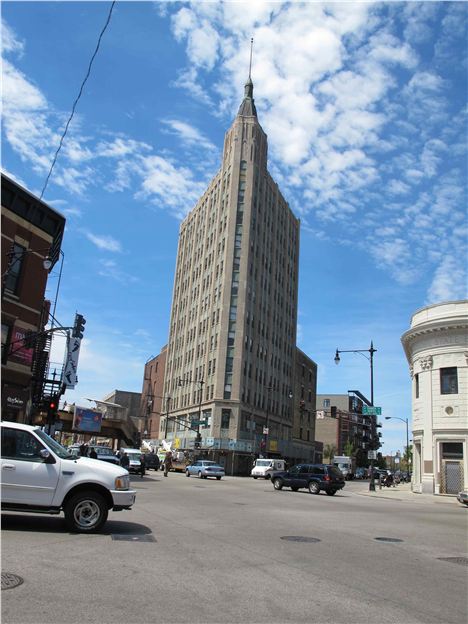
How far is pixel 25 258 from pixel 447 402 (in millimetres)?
29482

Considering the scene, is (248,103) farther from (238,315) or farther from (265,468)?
(265,468)

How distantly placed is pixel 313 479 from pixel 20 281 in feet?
65.5

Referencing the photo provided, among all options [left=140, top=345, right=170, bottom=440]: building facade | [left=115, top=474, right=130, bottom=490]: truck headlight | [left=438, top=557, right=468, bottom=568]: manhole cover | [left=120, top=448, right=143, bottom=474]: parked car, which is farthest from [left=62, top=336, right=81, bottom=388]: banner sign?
[left=140, top=345, right=170, bottom=440]: building facade

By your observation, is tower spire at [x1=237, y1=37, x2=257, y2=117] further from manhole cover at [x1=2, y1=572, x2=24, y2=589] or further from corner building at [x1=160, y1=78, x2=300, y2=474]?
manhole cover at [x1=2, y1=572, x2=24, y2=589]

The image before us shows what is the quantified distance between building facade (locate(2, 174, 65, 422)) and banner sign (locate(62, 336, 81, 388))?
25.1 feet

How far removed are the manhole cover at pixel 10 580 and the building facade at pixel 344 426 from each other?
392ft

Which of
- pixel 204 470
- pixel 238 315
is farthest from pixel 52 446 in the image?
pixel 238 315

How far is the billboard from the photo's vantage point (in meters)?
62.1

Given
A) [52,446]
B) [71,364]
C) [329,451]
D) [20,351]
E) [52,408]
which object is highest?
[71,364]

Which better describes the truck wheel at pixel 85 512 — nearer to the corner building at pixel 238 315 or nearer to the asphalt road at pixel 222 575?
the asphalt road at pixel 222 575

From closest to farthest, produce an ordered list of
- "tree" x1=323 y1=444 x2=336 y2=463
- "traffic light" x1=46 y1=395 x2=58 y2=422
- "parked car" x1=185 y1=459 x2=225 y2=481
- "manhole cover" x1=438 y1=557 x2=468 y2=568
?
"manhole cover" x1=438 y1=557 x2=468 y2=568
"traffic light" x1=46 y1=395 x2=58 y2=422
"parked car" x1=185 y1=459 x2=225 y2=481
"tree" x1=323 y1=444 x2=336 y2=463

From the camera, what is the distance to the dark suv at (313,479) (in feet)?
106

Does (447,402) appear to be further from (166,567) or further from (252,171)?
(252,171)

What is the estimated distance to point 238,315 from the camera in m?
72.5
